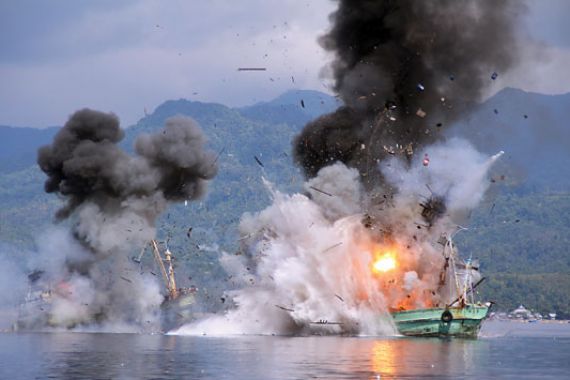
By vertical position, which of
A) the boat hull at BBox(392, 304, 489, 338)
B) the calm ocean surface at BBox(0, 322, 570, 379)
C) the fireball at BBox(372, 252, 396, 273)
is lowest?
the calm ocean surface at BBox(0, 322, 570, 379)

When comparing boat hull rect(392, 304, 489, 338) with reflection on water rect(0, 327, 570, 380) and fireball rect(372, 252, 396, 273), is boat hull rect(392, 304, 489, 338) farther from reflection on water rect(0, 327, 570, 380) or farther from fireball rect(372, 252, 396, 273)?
fireball rect(372, 252, 396, 273)

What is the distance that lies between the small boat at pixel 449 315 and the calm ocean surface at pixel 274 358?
1.97m

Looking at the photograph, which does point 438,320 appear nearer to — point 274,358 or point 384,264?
point 384,264

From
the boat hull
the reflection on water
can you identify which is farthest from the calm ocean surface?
the boat hull

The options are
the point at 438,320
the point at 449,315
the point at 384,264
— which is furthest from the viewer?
the point at 384,264

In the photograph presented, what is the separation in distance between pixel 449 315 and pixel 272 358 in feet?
100

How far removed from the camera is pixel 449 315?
111562mm

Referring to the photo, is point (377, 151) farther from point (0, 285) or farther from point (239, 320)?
point (0, 285)

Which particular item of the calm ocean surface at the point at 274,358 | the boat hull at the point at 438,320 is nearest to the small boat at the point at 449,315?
the boat hull at the point at 438,320

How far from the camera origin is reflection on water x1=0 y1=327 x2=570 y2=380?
246ft

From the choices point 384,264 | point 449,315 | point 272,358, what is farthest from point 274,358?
point 384,264

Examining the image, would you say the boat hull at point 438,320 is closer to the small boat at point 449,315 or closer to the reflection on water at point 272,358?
the small boat at point 449,315

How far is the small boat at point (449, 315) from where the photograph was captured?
367 ft

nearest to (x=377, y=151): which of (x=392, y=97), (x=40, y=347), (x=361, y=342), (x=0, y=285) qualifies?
(x=392, y=97)
